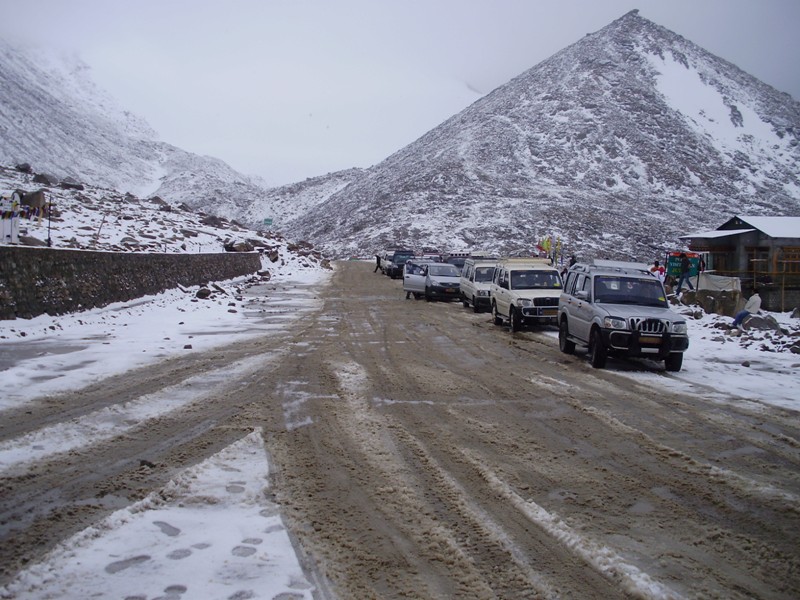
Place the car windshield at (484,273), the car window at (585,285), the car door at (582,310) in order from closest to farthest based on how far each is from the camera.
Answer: the car door at (582,310) → the car window at (585,285) → the car windshield at (484,273)

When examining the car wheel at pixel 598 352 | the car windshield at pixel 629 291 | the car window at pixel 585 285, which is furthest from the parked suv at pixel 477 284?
the car wheel at pixel 598 352

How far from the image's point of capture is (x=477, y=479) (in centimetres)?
606

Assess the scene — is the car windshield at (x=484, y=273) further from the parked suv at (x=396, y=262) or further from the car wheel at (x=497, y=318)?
the parked suv at (x=396, y=262)

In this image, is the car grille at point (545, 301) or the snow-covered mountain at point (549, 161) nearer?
the car grille at point (545, 301)

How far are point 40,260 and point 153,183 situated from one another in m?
120

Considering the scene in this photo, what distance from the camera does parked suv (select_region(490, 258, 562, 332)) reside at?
717 inches

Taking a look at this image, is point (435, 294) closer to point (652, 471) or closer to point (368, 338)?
point (368, 338)

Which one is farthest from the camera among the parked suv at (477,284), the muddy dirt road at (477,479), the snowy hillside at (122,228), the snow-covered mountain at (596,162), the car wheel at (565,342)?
the snow-covered mountain at (596,162)

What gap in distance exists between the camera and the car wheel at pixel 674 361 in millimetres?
12289

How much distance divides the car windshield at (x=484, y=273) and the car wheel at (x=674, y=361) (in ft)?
40.4

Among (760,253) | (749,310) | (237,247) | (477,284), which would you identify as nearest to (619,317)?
(749,310)

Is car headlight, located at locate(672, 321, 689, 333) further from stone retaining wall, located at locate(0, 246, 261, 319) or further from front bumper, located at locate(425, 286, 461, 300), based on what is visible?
front bumper, located at locate(425, 286, 461, 300)

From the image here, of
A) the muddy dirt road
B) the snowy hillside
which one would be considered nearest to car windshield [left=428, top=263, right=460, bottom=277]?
the snowy hillside

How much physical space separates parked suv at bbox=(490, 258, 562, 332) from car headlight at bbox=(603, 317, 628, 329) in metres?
5.74
